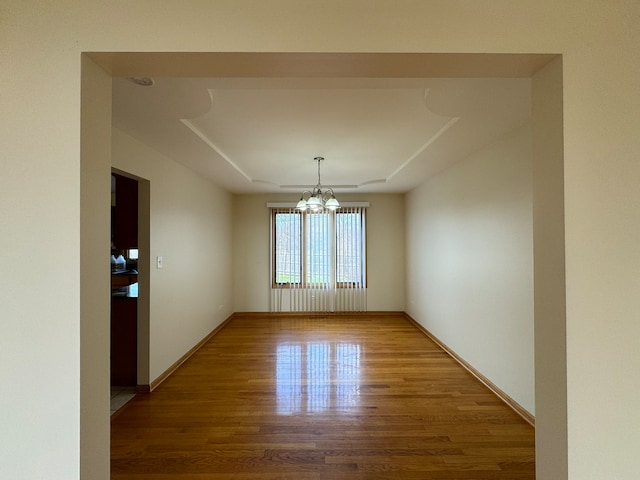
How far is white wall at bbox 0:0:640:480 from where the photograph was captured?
3.16ft

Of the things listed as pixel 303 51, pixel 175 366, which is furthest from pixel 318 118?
pixel 175 366

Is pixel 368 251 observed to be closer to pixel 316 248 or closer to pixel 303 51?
pixel 316 248

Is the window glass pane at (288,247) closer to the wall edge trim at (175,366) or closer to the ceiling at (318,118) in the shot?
the wall edge trim at (175,366)

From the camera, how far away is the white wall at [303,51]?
964mm

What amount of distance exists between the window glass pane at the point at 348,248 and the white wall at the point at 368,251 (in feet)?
0.72

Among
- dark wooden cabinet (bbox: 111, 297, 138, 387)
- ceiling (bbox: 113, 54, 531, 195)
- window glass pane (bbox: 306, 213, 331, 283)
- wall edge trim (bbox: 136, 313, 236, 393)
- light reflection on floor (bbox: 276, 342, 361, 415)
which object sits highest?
ceiling (bbox: 113, 54, 531, 195)

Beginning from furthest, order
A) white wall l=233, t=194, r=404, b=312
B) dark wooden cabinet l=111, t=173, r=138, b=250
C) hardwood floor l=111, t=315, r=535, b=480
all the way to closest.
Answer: white wall l=233, t=194, r=404, b=312 < dark wooden cabinet l=111, t=173, r=138, b=250 < hardwood floor l=111, t=315, r=535, b=480

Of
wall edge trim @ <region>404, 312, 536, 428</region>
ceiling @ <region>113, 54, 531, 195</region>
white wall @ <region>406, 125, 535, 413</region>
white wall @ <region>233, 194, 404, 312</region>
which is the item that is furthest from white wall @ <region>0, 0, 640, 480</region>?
white wall @ <region>233, 194, 404, 312</region>

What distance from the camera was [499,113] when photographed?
2.25 meters

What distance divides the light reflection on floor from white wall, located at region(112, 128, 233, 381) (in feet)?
4.32

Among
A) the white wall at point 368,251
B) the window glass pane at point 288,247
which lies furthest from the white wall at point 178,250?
the window glass pane at point 288,247

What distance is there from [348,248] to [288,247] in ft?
4.26

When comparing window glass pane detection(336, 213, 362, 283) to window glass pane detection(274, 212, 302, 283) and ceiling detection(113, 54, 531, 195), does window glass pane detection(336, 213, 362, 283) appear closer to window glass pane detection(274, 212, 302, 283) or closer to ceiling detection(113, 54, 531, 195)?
window glass pane detection(274, 212, 302, 283)

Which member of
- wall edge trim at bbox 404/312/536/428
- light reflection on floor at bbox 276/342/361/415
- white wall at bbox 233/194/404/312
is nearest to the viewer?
wall edge trim at bbox 404/312/536/428
